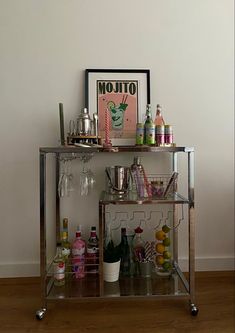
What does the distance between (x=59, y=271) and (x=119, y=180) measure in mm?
552

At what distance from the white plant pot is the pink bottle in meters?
0.13

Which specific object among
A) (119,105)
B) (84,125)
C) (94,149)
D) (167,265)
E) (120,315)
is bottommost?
(120,315)

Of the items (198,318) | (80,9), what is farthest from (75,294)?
(80,9)

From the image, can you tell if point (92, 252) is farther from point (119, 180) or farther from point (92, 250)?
point (119, 180)

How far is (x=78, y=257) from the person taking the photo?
149 centimetres

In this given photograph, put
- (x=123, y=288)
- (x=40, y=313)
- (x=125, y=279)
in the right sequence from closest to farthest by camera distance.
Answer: (x=40, y=313), (x=123, y=288), (x=125, y=279)

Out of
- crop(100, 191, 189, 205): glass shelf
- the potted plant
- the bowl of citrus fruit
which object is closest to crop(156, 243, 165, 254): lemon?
the bowl of citrus fruit

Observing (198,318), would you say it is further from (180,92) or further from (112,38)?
(112,38)

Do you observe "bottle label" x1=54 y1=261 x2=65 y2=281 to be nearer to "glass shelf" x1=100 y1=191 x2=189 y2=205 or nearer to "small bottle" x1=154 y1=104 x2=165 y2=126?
"glass shelf" x1=100 y1=191 x2=189 y2=205

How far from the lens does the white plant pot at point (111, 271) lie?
1.42 meters

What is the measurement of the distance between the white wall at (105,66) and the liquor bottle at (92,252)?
0.33 meters

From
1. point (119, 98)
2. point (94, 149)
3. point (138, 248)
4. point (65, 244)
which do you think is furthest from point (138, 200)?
point (119, 98)

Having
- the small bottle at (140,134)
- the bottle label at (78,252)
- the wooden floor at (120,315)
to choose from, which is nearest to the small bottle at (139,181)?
the small bottle at (140,134)

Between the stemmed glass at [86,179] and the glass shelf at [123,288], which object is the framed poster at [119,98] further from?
the glass shelf at [123,288]
